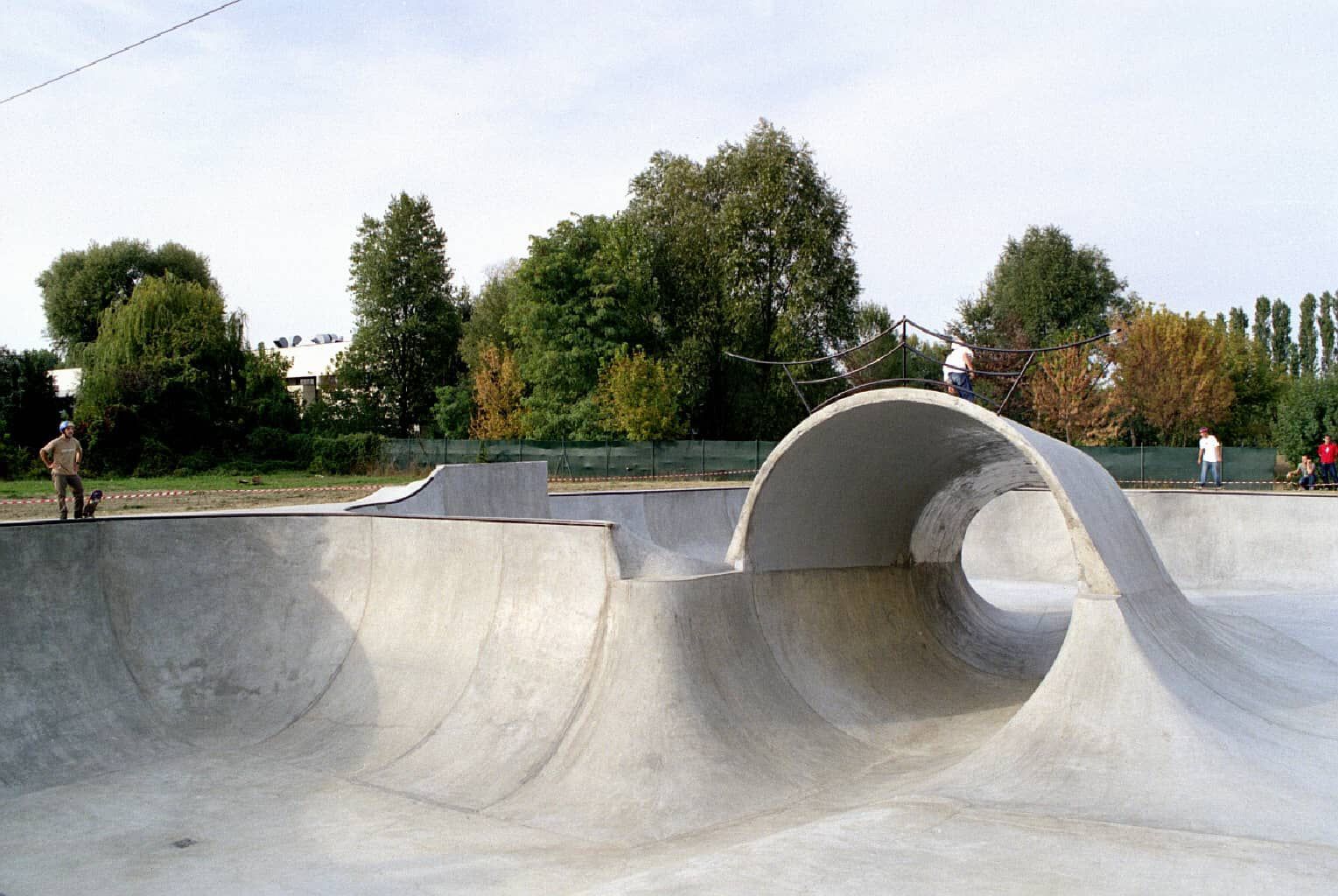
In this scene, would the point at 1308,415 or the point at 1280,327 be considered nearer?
the point at 1308,415

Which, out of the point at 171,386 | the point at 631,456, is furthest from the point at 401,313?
the point at 631,456

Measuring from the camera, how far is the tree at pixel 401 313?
52.8 metres

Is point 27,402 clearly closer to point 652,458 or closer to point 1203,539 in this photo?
point 652,458

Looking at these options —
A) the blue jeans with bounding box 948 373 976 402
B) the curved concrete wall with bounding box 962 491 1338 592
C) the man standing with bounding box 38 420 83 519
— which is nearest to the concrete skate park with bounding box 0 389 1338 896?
the blue jeans with bounding box 948 373 976 402

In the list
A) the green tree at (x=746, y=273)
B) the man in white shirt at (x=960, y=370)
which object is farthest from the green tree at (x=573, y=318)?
the man in white shirt at (x=960, y=370)

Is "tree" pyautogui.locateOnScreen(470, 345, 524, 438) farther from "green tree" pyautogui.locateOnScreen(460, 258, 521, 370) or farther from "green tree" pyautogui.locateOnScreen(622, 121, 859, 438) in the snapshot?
"green tree" pyautogui.locateOnScreen(622, 121, 859, 438)

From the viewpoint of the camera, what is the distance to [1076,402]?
138ft

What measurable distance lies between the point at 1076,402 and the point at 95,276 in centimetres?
4812

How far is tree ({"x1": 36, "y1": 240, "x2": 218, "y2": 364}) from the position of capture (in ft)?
176

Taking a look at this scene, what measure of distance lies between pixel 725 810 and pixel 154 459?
34842 mm

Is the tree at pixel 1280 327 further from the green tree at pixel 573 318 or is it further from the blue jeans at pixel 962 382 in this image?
the blue jeans at pixel 962 382

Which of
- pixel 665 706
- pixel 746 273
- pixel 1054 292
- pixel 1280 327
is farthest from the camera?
pixel 1280 327

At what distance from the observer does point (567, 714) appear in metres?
7.85

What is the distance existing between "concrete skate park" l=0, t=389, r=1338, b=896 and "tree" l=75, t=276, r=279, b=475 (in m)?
29.7
